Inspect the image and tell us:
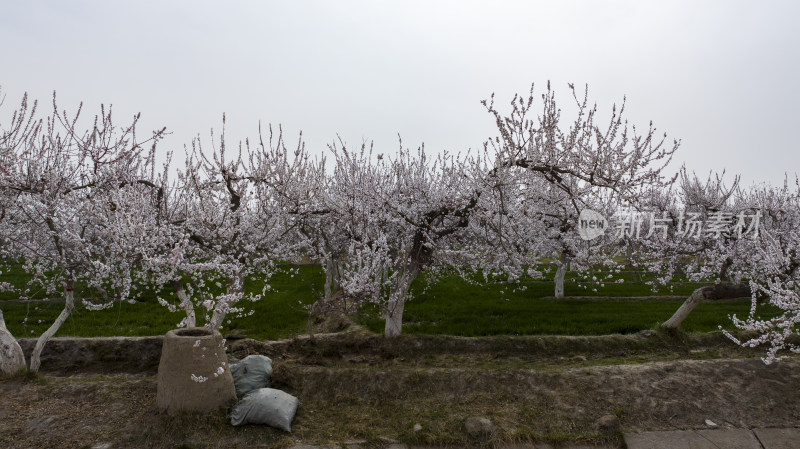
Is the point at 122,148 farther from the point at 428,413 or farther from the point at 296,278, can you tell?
the point at 296,278

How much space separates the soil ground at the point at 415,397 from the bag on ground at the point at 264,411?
104 mm

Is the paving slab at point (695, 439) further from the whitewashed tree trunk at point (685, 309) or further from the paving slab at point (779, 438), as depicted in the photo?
the whitewashed tree trunk at point (685, 309)

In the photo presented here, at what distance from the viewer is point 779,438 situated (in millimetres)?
6031

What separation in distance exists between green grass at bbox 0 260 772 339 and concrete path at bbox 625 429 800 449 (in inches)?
153

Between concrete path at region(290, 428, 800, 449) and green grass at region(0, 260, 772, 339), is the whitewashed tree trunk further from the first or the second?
concrete path at region(290, 428, 800, 449)

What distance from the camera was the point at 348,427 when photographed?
239 inches

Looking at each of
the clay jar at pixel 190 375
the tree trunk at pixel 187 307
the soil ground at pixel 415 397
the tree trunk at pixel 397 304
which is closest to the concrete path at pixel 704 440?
the soil ground at pixel 415 397

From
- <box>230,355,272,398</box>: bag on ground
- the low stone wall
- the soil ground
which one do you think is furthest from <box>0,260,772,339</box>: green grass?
<box>230,355,272,398</box>: bag on ground

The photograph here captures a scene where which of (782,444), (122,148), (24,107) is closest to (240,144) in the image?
(122,148)

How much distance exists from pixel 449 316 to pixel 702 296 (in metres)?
5.36

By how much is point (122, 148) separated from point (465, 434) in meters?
7.04

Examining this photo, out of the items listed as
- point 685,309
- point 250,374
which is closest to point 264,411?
point 250,374

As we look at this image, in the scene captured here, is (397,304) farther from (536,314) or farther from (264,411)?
(536,314)

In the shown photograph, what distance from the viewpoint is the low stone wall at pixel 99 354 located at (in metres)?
8.21
